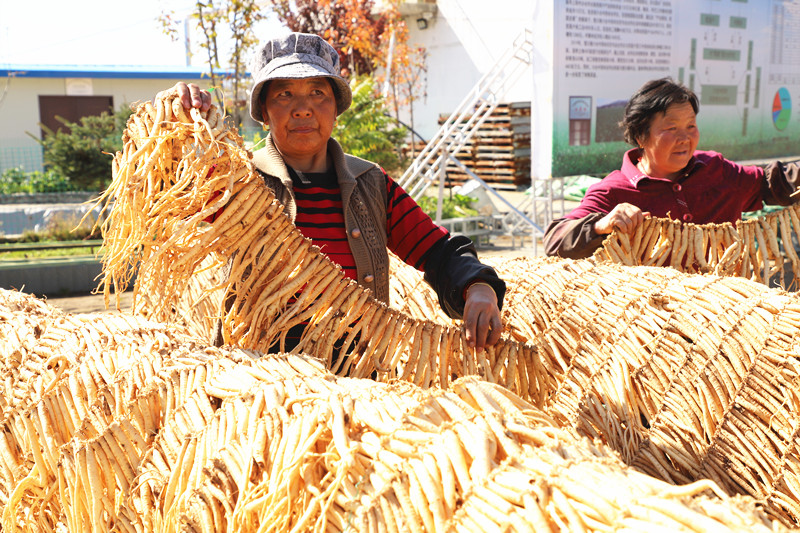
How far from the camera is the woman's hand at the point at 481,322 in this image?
1.86 m

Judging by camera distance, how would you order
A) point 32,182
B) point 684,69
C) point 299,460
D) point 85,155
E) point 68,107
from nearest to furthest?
1. point 299,460
2. point 684,69
3. point 85,155
4. point 32,182
5. point 68,107

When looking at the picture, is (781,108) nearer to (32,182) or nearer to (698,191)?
(698,191)

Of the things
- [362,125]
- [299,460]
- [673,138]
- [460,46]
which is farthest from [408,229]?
[460,46]

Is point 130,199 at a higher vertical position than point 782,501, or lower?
higher

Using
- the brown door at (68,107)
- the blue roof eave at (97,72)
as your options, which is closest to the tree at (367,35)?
the blue roof eave at (97,72)

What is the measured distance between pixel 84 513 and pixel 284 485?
0.55 metres

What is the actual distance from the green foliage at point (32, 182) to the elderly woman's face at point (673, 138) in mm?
11684

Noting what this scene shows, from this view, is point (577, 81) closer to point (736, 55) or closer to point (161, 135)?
point (736, 55)

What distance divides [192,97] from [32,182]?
43.3ft

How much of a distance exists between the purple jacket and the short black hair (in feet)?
0.53

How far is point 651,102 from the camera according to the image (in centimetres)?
303

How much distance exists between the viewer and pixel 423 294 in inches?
106

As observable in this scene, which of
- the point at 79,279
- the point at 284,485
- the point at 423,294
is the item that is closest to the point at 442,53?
the point at 79,279

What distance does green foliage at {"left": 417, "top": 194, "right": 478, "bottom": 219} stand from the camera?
10180mm
